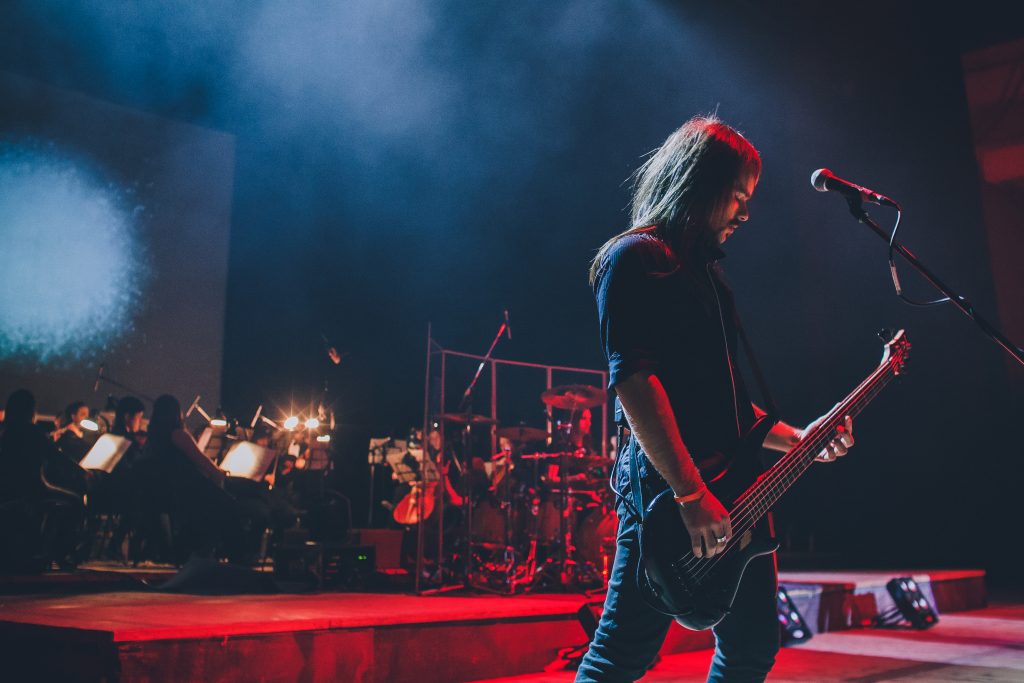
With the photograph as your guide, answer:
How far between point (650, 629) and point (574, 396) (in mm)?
5150

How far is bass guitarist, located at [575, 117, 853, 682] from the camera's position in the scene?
1.51 meters

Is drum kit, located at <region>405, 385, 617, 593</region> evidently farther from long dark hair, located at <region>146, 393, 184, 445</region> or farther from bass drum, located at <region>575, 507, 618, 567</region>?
long dark hair, located at <region>146, 393, 184, 445</region>

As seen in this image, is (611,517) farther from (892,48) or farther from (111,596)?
(892,48)

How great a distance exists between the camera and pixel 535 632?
4.05 m

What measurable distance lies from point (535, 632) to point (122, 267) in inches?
261

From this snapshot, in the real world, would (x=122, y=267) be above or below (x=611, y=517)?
above

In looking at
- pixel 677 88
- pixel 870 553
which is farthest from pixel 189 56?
pixel 870 553

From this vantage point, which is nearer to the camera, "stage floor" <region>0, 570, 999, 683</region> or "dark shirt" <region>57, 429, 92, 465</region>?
"stage floor" <region>0, 570, 999, 683</region>

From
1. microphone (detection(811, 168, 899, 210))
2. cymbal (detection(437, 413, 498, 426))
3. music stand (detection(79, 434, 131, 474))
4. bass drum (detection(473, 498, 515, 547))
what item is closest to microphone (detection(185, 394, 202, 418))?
music stand (detection(79, 434, 131, 474))

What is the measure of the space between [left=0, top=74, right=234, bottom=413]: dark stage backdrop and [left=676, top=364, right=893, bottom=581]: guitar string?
321 inches

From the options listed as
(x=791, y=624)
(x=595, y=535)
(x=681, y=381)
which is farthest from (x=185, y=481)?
(x=681, y=381)

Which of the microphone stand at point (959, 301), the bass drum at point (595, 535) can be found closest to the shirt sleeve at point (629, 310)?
the microphone stand at point (959, 301)

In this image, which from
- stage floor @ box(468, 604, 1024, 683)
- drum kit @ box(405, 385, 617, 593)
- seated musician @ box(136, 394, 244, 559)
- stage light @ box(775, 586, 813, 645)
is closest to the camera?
stage floor @ box(468, 604, 1024, 683)

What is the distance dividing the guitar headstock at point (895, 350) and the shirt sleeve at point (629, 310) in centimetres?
92
